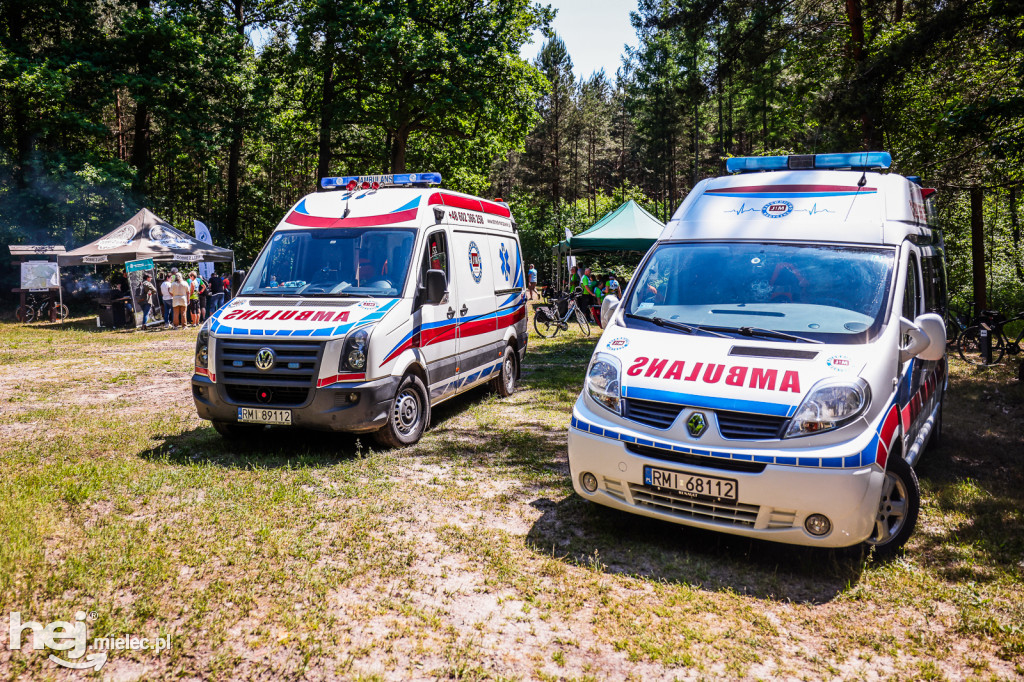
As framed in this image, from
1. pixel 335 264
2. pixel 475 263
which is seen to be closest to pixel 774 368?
pixel 335 264

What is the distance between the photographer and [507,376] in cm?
1016

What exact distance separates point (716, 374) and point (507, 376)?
593 centimetres

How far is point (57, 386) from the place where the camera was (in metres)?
11.1

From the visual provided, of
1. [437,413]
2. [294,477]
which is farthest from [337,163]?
[294,477]

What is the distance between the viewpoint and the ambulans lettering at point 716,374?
4230mm

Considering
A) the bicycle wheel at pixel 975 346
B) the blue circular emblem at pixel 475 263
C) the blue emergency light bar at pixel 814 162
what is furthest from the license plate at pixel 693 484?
the bicycle wheel at pixel 975 346

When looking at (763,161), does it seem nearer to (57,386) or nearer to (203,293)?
(57,386)

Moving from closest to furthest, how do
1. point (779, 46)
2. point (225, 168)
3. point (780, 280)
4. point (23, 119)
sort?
point (780, 280) → point (779, 46) → point (23, 119) → point (225, 168)

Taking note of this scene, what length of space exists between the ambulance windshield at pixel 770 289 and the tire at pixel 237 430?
4405 millimetres

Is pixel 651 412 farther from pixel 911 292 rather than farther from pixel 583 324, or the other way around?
pixel 583 324

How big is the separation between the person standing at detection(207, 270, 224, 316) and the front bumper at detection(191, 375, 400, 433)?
58.4 feet

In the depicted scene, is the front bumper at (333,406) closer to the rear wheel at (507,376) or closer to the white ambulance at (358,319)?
the white ambulance at (358,319)

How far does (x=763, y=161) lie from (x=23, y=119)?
2916 cm

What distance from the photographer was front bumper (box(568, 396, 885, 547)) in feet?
13.1
